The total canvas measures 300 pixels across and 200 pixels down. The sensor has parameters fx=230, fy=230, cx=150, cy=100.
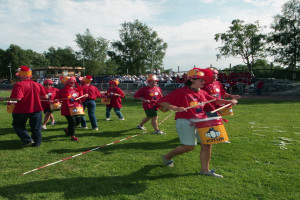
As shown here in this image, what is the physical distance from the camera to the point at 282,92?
78.9ft

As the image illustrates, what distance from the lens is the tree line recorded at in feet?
112

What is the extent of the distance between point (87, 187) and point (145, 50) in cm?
5603

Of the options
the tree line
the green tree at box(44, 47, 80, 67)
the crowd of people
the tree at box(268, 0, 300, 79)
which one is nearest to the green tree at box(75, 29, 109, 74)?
the tree line

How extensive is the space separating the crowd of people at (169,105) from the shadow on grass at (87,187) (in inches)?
35.4

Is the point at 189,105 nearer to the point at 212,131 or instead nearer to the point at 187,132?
the point at 187,132

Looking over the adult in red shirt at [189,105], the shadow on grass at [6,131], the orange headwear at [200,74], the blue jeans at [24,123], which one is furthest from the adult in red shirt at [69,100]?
the orange headwear at [200,74]

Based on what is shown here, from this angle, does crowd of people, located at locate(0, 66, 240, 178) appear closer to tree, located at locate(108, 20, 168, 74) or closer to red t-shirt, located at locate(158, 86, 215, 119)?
red t-shirt, located at locate(158, 86, 215, 119)

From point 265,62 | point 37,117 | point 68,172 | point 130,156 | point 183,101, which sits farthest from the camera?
point 265,62

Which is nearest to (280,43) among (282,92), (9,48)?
(282,92)

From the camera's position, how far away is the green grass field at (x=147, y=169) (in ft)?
12.6

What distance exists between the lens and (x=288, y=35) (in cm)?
3350

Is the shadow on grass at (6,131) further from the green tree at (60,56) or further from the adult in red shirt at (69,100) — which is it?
the green tree at (60,56)

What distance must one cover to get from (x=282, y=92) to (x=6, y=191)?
2600cm

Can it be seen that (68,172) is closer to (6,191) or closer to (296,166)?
(6,191)
